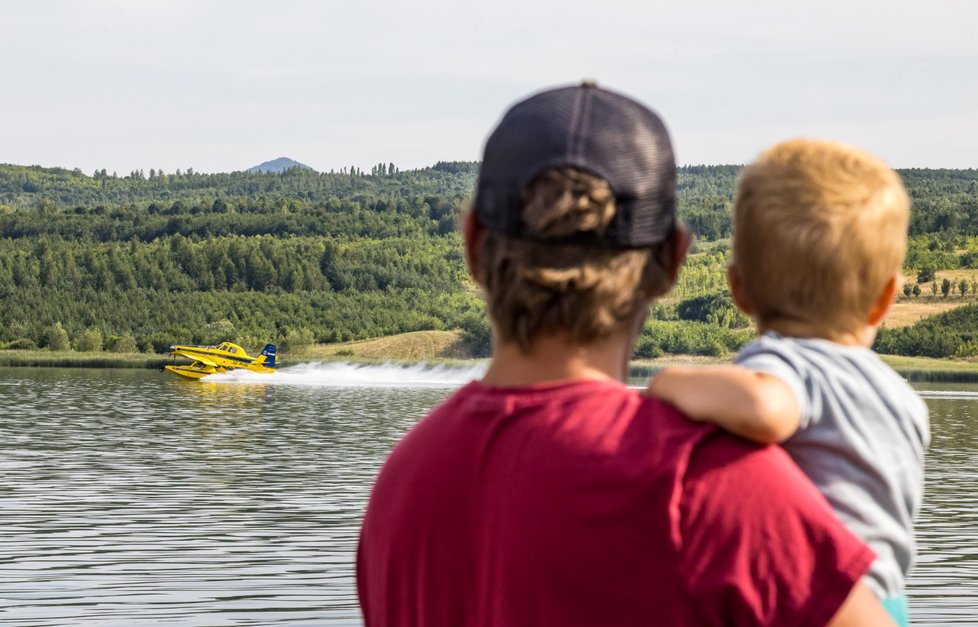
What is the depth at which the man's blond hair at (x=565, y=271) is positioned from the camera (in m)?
2.01

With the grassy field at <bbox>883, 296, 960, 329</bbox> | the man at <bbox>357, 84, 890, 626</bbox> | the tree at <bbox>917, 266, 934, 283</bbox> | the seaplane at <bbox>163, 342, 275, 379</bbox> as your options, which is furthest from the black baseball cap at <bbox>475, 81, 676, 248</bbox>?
the tree at <bbox>917, 266, 934, 283</bbox>

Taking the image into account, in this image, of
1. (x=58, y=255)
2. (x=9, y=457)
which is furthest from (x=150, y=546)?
(x=58, y=255)

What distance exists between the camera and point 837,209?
210cm

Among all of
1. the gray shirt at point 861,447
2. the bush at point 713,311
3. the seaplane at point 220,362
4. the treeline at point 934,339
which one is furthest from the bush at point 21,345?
the gray shirt at point 861,447

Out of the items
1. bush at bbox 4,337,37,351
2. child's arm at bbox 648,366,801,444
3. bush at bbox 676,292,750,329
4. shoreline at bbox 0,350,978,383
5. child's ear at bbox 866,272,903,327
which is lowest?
bush at bbox 4,337,37,351

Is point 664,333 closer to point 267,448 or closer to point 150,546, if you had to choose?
point 267,448

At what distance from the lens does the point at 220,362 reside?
90.9m

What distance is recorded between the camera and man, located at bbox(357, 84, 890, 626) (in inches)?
73.5

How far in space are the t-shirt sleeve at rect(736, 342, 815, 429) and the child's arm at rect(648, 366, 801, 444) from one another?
1 centimetres

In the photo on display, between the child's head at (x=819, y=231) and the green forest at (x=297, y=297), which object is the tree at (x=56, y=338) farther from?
the child's head at (x=819, y=231)

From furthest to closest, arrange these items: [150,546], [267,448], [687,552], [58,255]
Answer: [58,255] < [267,448] < [150,546] < [687,552]

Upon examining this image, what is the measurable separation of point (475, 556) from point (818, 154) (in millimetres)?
682

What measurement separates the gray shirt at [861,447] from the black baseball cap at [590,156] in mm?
256

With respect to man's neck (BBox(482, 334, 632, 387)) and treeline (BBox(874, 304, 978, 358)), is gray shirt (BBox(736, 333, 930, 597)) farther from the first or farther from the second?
treeline (BBox(874, 304, 978, 358))
